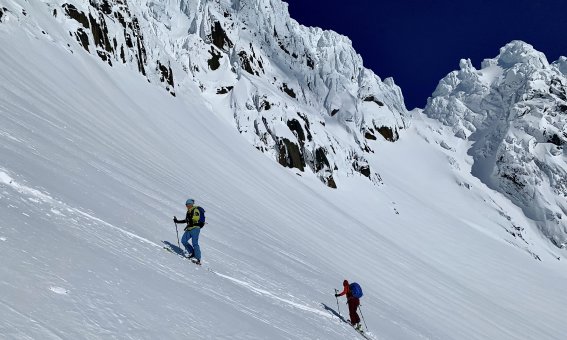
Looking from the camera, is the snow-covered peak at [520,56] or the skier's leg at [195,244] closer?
the skier's leg at [195,244]

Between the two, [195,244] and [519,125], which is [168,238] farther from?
[519,125]

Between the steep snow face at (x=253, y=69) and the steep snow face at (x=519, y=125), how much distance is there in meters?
25.9

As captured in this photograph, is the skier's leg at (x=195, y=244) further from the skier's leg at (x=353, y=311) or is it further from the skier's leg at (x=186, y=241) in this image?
the skier's leg at (x=353, y=311)

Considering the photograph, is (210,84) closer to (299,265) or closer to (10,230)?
(299,265)

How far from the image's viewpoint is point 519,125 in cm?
12925

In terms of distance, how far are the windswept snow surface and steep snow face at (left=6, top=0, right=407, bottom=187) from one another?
4.08m

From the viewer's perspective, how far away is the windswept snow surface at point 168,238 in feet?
20.0

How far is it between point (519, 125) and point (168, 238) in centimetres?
13328

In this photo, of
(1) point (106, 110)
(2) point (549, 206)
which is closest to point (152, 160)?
(1) point (106, 110)

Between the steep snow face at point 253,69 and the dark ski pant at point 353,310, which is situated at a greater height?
the steep snow face at point 253,69

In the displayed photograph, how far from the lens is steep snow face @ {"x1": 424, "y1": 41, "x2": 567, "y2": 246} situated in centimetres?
11762

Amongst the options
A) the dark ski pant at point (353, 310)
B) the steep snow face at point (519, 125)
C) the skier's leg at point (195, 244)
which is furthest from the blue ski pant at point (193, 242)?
the steep snow face at point (519, 125)

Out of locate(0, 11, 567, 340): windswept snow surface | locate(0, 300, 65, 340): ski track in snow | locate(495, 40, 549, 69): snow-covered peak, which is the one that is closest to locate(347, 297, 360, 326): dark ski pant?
locate(0, 11, 567, 340): windswept snow surface

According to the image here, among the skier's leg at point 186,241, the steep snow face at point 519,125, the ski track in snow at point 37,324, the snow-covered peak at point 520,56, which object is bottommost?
the ski track in snow at point 37,324
